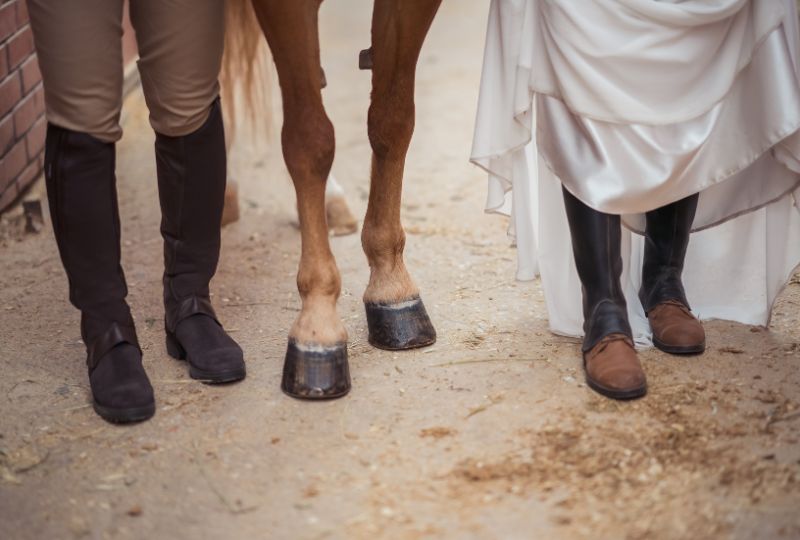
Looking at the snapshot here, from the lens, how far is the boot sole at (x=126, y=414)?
2021 millimetres

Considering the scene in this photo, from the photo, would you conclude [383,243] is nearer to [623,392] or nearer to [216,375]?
[216,375]

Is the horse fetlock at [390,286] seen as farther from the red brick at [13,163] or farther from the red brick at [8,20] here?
the red brick at [8,20]

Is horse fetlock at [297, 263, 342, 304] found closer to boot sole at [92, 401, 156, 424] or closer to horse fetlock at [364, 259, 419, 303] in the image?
horse fetlock at [364, 259, 419, 303]

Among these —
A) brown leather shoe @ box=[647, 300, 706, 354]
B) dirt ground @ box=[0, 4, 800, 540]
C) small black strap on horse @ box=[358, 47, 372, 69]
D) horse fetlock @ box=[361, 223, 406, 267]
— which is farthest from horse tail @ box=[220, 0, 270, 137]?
brown leather shoe @ box=[647, 300, 706, 354]

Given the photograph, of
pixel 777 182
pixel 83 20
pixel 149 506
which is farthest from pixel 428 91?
pixel 149 506

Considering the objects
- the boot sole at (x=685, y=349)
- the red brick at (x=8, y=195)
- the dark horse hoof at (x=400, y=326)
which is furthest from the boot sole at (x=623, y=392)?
the red brick at (x=8, y=195)

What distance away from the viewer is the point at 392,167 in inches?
91.0

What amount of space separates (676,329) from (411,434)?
744mm

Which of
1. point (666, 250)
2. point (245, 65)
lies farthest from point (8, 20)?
point (666, 250)

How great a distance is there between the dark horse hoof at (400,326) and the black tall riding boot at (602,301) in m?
0.40

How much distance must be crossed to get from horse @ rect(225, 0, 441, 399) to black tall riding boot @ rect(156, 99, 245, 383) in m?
0.17

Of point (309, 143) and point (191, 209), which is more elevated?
point (309, 143)

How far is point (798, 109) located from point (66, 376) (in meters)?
1.77

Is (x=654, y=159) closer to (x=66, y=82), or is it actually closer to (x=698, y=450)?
(x=698, y=450)
